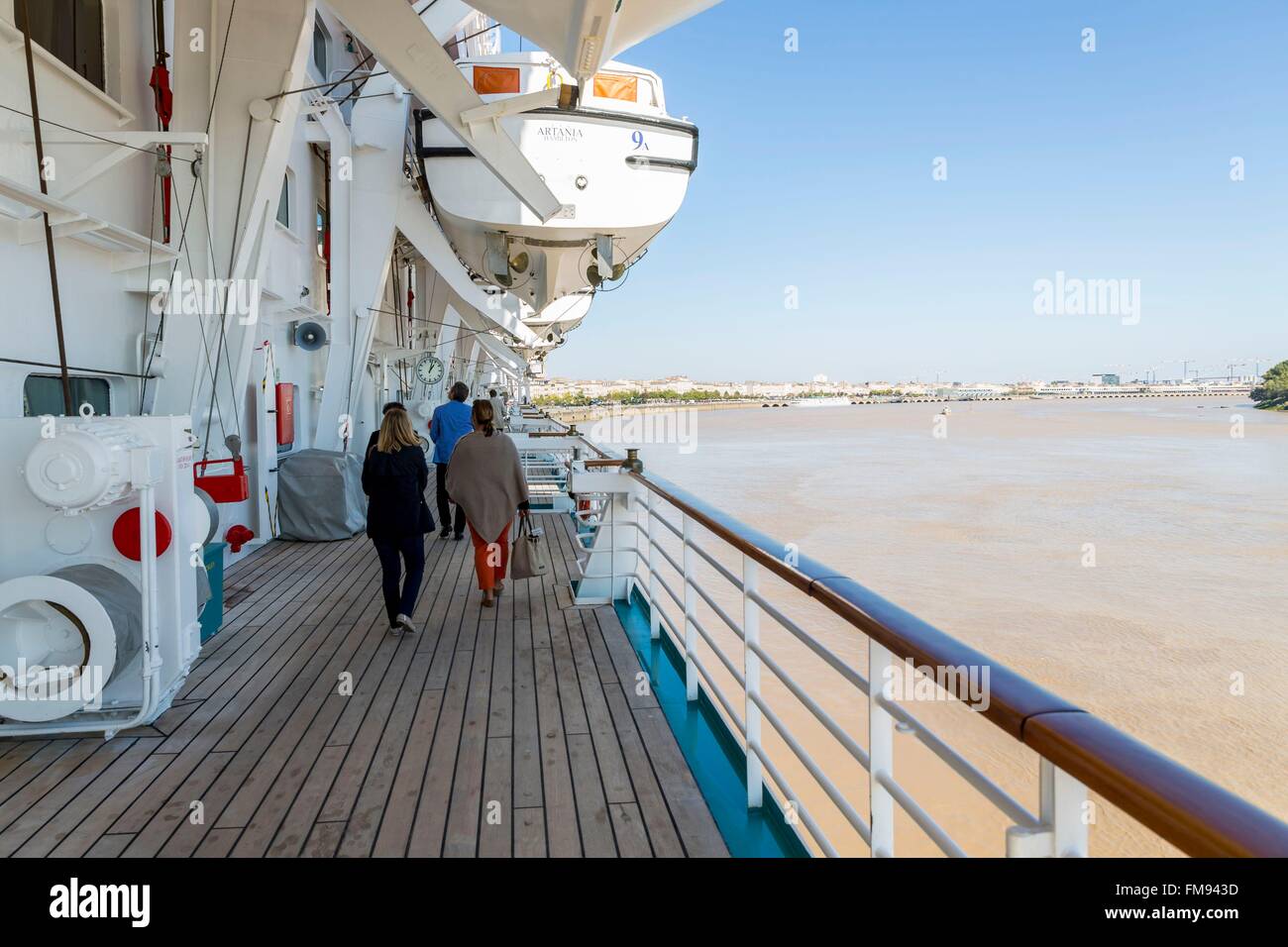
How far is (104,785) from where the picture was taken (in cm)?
263

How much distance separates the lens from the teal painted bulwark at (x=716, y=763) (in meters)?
2.26

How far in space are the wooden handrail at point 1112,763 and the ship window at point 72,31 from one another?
472cm

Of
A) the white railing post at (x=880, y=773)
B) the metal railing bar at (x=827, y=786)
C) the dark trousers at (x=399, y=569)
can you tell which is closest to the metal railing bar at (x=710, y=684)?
the metal railing bar at (x=827, y=786)

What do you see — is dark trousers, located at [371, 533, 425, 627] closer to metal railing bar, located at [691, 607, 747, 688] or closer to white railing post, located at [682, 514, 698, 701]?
white railing post, located at [682, 514, 698, 701]

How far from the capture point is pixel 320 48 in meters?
9.13

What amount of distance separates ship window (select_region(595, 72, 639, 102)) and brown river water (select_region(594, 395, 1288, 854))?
5452 mm

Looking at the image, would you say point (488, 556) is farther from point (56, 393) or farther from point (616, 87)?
point (616, 87)

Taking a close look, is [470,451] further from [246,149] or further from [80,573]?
[246,149]

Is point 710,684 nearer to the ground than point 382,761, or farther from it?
farther from it

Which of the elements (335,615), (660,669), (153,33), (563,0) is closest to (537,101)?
(563,0)

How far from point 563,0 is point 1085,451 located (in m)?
35.9

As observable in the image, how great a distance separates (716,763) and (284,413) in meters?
6.30

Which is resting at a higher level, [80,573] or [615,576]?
[80,573]

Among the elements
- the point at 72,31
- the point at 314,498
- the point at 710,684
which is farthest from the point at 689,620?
the point at 314,498
